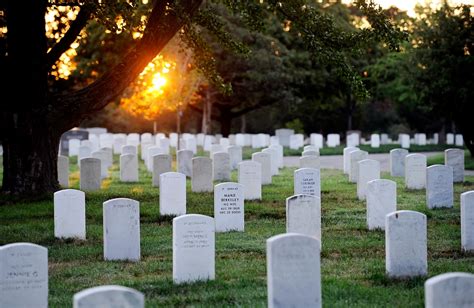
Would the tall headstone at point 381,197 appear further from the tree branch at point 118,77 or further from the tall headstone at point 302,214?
the tree branch at point 118,77

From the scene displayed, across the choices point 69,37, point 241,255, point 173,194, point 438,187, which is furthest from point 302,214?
point 69,37

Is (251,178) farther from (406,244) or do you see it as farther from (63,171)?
(406,244)

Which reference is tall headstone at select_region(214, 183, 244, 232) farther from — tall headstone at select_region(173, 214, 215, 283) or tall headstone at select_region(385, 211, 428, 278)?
tall headstone at select_region(385, 211, 428, 278)

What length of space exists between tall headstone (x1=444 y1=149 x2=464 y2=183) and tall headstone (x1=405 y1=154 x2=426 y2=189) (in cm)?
144

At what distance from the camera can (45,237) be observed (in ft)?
46.0

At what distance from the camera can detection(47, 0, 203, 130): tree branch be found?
19172 mm

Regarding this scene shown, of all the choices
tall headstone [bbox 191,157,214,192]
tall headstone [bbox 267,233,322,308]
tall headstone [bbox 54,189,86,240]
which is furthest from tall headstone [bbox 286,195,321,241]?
tall headstone [bbox 191,157,214,192]

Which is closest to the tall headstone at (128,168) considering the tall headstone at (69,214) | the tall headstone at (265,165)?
the tall headstone at (265,165)

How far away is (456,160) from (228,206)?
10.4 m

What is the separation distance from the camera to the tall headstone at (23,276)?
8.48 m

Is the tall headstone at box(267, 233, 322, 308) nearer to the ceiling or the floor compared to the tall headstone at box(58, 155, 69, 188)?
nearer to the floor

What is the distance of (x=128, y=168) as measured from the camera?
79.9 feet

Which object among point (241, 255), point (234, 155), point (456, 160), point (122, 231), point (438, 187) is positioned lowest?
point (241, 255)

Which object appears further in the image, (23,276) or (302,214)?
(302,214)
